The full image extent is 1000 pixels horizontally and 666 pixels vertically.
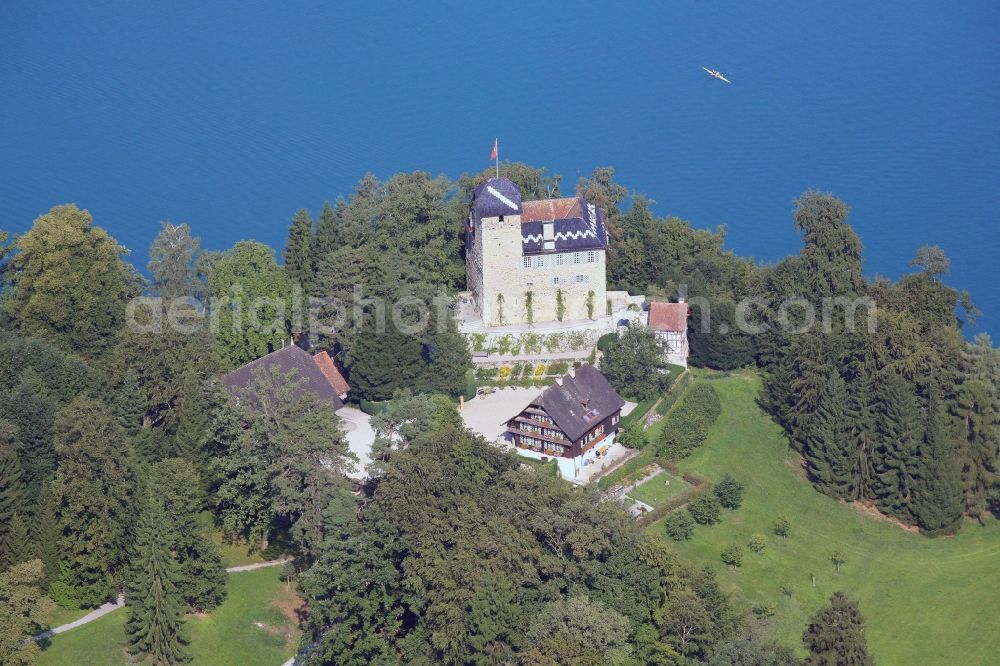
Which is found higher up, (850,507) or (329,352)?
(329,352)

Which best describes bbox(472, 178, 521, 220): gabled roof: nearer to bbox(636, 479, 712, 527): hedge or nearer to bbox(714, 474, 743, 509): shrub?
bbox(636, 479, 712, 527): hedge

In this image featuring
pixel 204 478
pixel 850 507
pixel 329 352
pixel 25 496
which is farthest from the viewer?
pixel 329 352

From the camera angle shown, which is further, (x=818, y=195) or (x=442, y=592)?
(x=818, y=195)

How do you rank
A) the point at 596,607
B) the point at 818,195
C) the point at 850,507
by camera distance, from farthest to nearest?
the point at 818,195 → the point at 850,507 → the point at 596,607

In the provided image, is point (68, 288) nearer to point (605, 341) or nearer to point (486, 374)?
point (486, 374)

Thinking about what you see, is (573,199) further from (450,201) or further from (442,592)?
(442,592)

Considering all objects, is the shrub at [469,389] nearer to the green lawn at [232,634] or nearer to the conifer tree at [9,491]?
the green lawn at [232,634]

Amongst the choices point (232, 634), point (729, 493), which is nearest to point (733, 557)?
point (729, 493)

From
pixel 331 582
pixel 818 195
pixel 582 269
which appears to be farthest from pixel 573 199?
pixel 331 582
